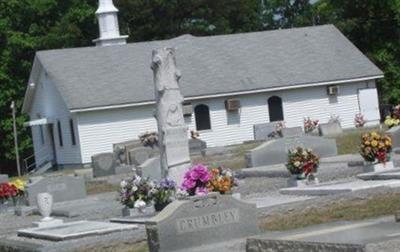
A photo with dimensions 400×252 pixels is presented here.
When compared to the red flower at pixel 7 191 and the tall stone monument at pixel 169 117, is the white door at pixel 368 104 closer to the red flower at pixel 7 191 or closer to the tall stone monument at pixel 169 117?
the red flower at pixel 7 191

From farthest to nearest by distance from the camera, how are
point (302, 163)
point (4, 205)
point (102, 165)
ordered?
point (102, 165) → point (4, 205) → point (302, 163)

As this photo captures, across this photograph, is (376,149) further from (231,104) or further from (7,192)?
(231,104)

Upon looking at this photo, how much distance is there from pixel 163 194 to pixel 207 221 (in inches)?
148

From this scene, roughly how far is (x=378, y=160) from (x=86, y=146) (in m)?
29.2

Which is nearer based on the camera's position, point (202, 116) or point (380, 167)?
point (380, 167)

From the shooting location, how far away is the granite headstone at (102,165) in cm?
3731

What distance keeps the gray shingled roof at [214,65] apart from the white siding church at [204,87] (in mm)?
49

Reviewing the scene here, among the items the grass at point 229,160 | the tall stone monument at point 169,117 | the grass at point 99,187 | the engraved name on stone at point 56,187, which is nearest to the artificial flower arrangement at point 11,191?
the engraved name on stone at point 56,187

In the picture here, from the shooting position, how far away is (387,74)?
60.2 m

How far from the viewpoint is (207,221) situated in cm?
1420

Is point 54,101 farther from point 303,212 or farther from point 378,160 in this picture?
point 303,212

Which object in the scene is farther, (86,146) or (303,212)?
(86,146)

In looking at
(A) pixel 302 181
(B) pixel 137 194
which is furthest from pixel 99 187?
(B) pixel 137 194

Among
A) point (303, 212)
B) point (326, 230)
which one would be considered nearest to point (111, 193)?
point (303, 212)
